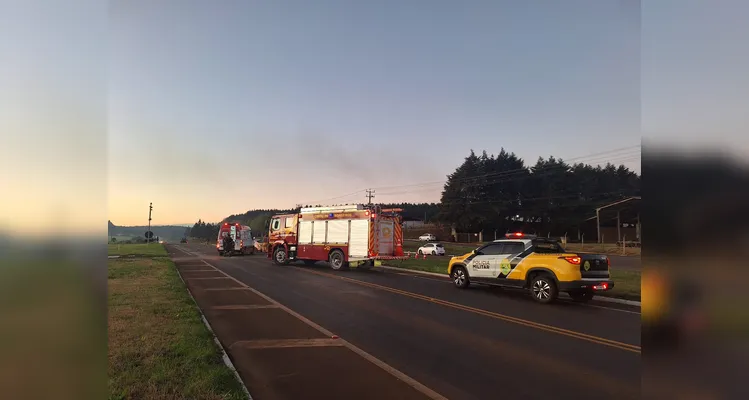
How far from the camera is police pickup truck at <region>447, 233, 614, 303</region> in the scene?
12.0 meters

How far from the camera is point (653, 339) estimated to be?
1.20 m

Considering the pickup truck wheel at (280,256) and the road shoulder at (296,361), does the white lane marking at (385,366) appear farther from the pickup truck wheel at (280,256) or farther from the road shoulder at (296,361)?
the pickup truck wheel at (280,256)

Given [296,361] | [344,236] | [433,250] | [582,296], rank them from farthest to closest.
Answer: [433,250] → [344,236] → [582,296] → [296,361]

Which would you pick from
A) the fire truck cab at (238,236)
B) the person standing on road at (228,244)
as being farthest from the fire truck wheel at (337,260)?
the fire truck cab at (238,236)

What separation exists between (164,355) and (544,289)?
9607 millimetres

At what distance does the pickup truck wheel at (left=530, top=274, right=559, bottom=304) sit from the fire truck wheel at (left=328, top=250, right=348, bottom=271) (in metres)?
12.4

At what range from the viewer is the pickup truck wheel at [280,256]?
88.0 feet

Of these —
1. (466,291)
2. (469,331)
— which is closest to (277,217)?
(466,291)

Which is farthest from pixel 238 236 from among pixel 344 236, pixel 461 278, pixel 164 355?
pixel 164 355

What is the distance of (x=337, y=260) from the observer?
2391 centimetres

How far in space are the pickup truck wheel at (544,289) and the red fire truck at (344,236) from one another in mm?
10929

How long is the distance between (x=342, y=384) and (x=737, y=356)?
5.05 meters

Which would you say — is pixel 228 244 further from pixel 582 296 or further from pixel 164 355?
pixel 164 355

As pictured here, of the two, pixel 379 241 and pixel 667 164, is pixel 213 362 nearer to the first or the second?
pixel 667 164
